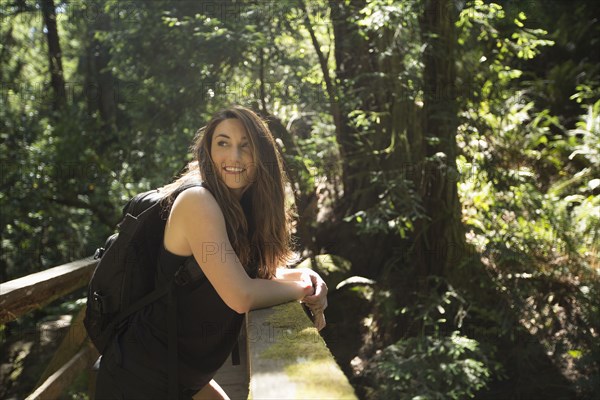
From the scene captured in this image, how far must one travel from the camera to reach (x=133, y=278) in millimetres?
2225

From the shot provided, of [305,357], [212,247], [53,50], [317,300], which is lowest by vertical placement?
[317,300]

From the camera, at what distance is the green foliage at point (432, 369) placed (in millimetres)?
4758

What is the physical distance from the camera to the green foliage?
4.76 m

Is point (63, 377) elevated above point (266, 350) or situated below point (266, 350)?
below

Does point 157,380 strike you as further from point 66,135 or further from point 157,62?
point 66,135

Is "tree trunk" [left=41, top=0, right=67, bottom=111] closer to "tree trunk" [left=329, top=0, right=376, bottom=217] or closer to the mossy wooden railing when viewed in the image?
"tree trunk" [left=329, top=0, right=376, bottom=217]

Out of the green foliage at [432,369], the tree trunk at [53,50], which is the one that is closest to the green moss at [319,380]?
the green foliage at [432,369]

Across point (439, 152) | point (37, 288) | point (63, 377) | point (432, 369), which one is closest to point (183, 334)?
point (37, 288)

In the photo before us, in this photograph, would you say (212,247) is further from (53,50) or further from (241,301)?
(53,50)

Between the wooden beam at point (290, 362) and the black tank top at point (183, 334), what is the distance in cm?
22

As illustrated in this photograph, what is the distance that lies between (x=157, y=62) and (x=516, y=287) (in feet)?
15.0

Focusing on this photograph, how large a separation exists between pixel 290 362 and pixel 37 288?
1828 millimetres

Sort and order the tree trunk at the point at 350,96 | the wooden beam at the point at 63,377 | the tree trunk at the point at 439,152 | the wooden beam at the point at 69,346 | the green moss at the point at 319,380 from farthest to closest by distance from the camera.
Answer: the tree trunk at the point at 350,96
the tree trunk at the point at 439,152
the wooden beam at the point at 69,346
the wooden beam at the point at 63,377
the green moss at the point at 319,380

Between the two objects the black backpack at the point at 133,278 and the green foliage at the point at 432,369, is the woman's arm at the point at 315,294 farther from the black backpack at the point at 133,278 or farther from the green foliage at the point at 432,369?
the green foliage at the point at 432,369
